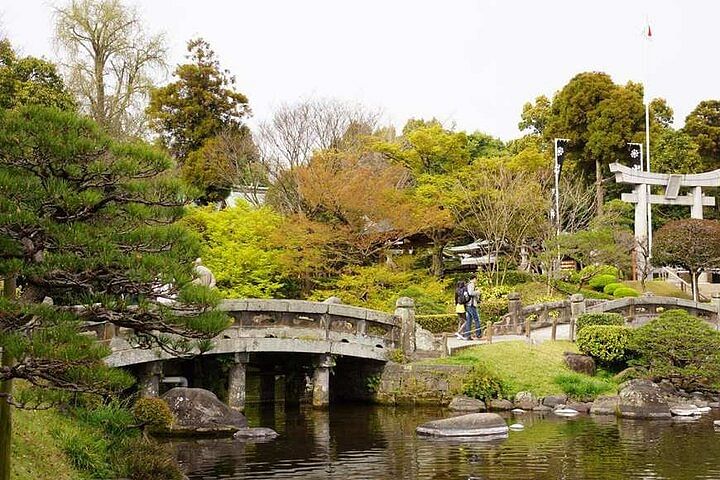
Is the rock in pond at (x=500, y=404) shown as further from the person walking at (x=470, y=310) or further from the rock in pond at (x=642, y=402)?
the person walking at (x=470, y=310)

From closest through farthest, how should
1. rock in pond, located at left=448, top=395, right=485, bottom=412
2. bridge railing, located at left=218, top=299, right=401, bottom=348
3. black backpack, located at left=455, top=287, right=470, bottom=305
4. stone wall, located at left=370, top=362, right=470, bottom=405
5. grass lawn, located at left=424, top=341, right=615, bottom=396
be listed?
bridge railing, located at left=218, top=299, right=401, bottom=348 → rock in pond, located at left=448, top=395, right=485, bottom=412 → stone wall, located at left=370, top=362, right=470, bottom=405 → grass lawn, located at left=424, top=341, right=615, bottom=396 → black backpack, located at left=455, top=287, right=470, bottom=305

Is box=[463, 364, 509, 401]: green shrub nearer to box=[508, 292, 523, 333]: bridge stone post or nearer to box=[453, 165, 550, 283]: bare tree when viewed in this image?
box=[508, 292, 523, 333]: bridge stone post

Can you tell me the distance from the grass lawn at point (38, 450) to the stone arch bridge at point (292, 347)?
590 cm

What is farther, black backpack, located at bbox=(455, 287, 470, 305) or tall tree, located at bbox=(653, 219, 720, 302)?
tall tree, located at bbox=(653, 219, 720, 302)

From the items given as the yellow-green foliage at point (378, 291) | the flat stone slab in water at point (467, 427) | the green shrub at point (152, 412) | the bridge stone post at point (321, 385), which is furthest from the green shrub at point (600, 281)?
the green shrub at point (152, 412)

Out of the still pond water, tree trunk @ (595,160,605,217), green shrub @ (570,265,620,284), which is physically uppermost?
tree trunk @ (595,160,605,217)

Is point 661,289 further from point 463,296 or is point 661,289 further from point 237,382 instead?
point 237,382

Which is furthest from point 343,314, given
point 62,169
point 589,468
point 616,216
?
point 616,216

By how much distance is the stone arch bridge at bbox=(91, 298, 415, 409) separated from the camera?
1995cm

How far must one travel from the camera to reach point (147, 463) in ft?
38.4

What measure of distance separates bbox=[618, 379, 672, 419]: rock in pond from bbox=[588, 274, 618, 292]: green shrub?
17662 millimetres

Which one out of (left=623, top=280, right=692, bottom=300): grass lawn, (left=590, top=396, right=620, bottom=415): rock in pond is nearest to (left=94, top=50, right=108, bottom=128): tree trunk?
(left=590, top=396, right=620, bottom=415): rock in pond

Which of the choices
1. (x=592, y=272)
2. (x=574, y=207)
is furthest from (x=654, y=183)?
(x=592, y=272)

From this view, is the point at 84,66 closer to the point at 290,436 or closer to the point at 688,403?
the point at 290,436
